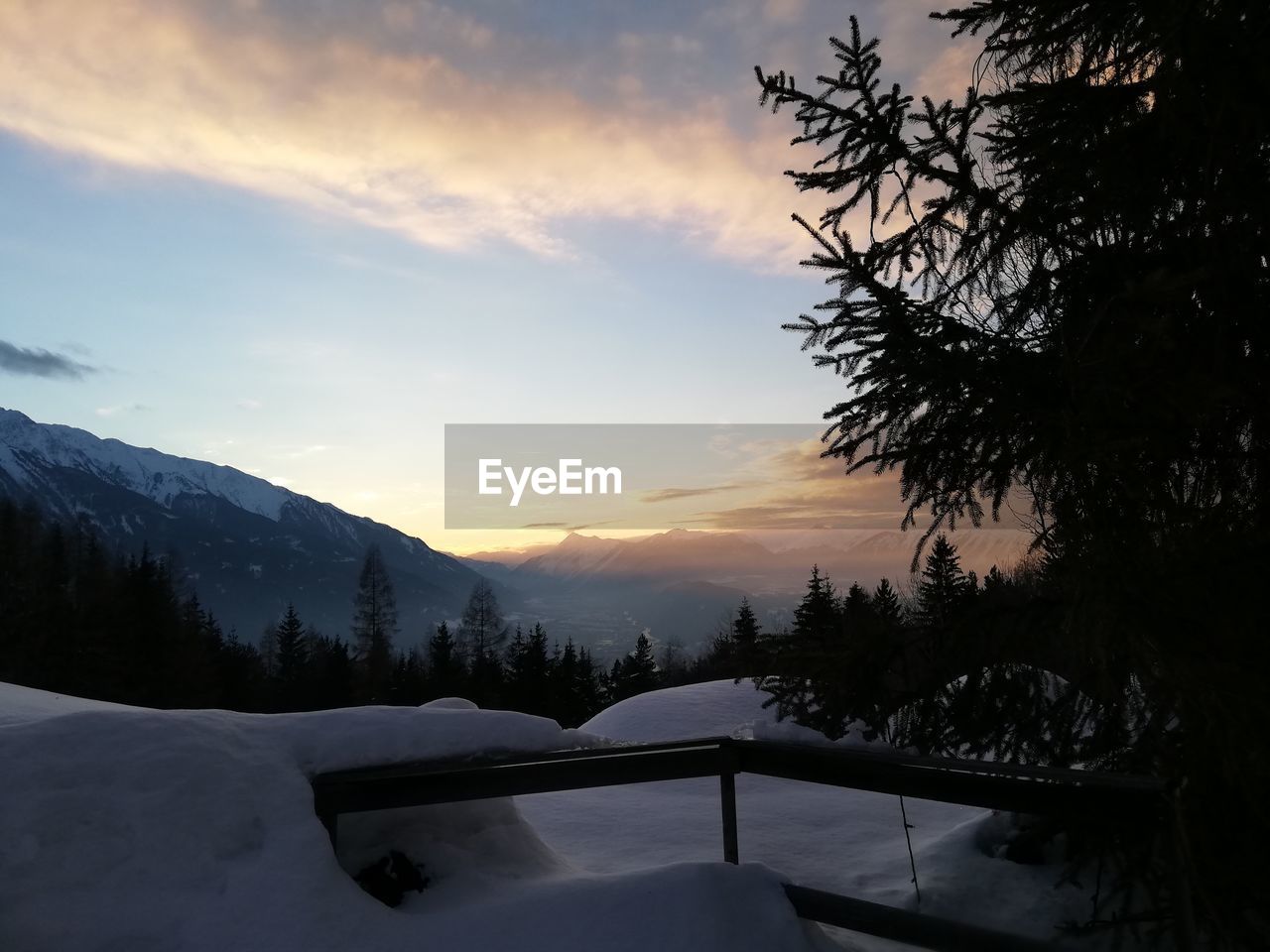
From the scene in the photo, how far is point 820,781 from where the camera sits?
3793mm

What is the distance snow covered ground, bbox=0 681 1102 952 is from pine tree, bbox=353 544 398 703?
45.9 m

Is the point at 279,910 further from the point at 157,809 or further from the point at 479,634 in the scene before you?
the point at 479,634

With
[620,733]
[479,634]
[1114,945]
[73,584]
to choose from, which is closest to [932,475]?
[1114,945]

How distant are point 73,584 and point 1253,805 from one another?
51.5 m

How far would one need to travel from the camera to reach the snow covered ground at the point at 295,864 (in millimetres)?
3100

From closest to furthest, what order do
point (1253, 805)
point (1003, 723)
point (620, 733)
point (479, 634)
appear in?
point (1253, 805) < point (1003, 723) < point (620, 733) < point (479, 634)

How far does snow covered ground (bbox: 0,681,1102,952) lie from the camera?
3.10 meters

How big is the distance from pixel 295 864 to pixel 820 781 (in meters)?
2.52

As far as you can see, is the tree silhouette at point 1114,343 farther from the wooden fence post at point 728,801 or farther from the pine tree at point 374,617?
the pine tree at point 374,617

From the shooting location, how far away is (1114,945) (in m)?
3.35

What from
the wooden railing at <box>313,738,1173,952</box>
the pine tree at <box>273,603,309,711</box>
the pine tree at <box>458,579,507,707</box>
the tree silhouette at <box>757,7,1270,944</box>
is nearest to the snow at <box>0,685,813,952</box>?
the wooden railing at <box>313,738,1173,952</box>

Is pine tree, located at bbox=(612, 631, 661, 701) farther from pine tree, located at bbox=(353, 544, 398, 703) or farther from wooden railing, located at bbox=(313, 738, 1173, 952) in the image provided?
wooden railing, located at bbox=(313, 738, 1173, 952)

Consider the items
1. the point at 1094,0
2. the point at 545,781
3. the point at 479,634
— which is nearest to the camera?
the point at 1094,0

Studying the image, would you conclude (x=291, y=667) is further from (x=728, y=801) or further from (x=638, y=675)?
(x=728, y=801)
